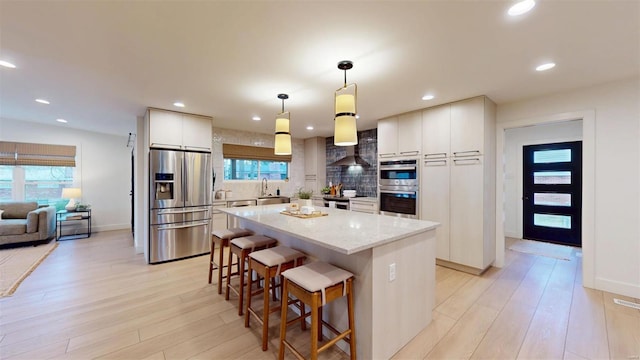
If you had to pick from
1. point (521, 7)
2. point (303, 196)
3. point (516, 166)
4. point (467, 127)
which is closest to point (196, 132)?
point (303, 196)

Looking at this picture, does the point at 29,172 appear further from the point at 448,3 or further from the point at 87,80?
the point at 448,3

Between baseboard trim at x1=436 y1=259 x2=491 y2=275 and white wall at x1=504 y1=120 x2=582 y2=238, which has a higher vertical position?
white wall at x1=504 y1=120 x2=582 y2=238

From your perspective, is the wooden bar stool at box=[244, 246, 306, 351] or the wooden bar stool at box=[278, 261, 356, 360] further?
the wooden bar stool at box=[244, 246, 306, 351]

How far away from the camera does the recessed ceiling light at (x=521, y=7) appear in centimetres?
151

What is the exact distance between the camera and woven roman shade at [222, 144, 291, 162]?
5.46m

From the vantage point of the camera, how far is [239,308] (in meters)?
2.38

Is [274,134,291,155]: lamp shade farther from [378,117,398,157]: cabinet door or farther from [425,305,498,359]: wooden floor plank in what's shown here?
[425,305,498,359]: wooden floor plank

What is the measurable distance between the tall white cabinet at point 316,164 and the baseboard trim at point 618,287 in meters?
4.85

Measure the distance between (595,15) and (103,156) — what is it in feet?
26.9

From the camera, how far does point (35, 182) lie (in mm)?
5273

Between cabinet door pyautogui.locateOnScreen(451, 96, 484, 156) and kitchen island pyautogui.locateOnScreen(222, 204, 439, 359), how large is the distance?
1.68 m

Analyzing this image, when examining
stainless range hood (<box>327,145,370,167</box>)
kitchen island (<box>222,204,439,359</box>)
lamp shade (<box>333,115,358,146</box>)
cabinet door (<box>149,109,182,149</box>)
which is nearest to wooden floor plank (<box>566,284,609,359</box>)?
kitchen island (<box>222,204,439,359</box>)

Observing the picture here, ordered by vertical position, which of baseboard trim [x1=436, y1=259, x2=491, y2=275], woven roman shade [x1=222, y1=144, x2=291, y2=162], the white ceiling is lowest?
baseboard trim [x1=436, y1=259, x2=491, y2=275]

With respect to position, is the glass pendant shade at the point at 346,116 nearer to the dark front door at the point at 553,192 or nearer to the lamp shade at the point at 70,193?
the dark front door at the point at 553,192
